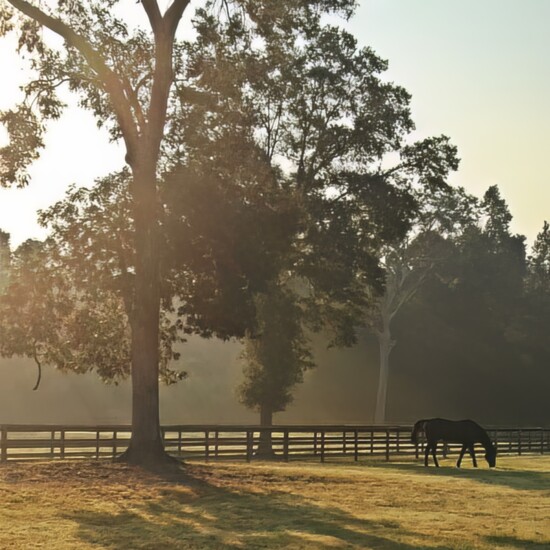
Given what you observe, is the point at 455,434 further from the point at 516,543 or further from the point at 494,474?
the point at 516,543

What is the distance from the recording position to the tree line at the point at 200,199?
26406mm

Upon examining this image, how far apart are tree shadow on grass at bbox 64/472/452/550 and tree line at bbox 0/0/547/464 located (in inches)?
297

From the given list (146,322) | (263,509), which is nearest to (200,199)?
(146,322)

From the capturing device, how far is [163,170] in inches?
1203

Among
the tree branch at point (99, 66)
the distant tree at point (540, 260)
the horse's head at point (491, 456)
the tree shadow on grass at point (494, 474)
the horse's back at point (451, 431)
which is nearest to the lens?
the tree shadow on grass at point (494, 474)

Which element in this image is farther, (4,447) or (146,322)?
(4,447)

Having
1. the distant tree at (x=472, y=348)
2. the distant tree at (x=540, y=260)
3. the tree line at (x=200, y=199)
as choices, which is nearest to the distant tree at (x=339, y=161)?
the tree line at (x=200, y=199)

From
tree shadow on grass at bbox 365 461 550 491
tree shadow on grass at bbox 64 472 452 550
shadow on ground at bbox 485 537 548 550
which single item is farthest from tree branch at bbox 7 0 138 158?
shadow on ground at bbox 485 537 548 550

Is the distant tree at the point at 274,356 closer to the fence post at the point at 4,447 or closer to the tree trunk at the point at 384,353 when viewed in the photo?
Result: the fence post at the point at 4,447

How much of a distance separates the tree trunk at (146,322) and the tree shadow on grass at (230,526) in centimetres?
634

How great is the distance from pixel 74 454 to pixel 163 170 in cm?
949

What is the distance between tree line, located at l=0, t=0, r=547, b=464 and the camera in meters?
26.4

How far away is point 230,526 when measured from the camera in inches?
599

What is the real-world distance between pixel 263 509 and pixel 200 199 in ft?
44.2
